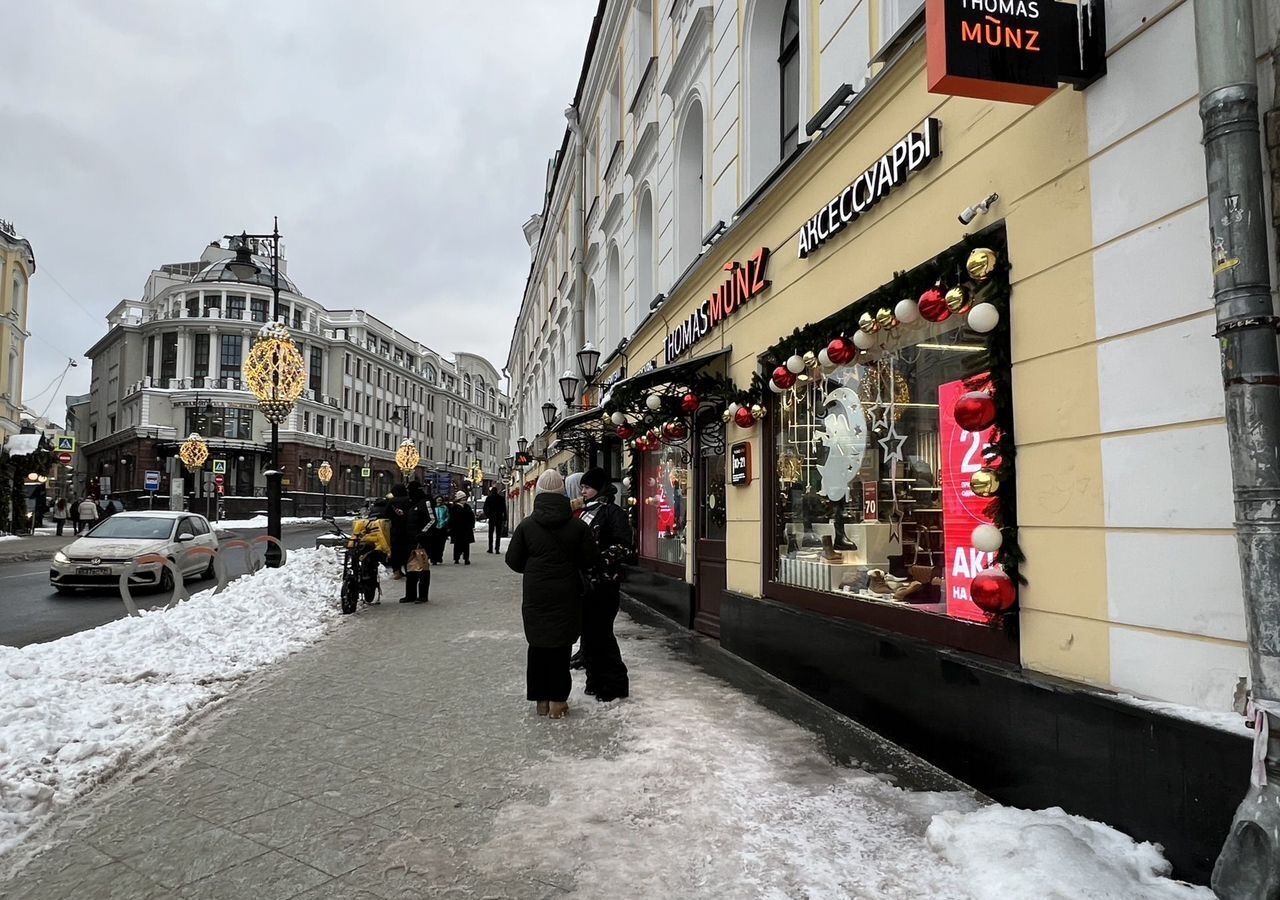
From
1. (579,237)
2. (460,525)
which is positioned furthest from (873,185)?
(460,525)

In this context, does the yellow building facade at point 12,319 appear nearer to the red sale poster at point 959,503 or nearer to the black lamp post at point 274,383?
the black lamp post at point 274,383

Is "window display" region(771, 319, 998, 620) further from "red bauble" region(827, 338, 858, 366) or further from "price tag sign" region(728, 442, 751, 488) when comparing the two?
"price tag sign" region(728, 442, 751, 488)

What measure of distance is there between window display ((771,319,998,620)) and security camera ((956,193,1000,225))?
2.16 feet

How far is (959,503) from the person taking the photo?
471cm

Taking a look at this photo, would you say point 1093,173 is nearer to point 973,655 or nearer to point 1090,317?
point 1090,317

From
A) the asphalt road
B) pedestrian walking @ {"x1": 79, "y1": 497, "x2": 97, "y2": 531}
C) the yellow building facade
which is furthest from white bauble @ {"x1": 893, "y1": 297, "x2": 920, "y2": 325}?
the yellow building facade

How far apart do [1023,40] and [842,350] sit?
250cm

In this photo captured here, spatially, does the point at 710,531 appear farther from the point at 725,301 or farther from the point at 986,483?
the point at 986,483

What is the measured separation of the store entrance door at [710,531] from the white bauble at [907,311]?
406 cm

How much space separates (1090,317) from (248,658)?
7321mm

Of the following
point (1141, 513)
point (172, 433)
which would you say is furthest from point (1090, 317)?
point (172, 433)

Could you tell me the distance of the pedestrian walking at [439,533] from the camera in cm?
1900

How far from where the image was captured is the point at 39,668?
553 cm

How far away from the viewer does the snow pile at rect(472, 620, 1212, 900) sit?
2918 mm
